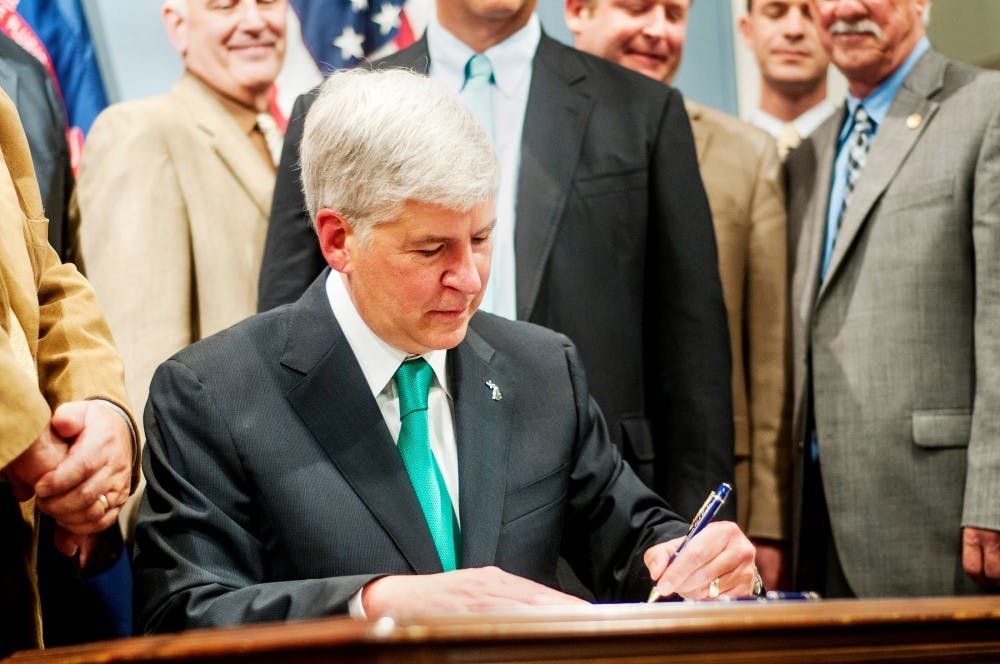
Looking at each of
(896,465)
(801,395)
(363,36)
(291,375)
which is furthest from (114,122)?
(896,465)

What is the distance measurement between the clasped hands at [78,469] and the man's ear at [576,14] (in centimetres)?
179

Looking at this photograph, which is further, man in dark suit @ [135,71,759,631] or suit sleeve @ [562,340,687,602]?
suit sleeve @ [562,340,687,602]

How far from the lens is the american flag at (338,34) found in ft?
10.5

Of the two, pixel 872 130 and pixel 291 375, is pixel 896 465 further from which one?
pixel 291 375

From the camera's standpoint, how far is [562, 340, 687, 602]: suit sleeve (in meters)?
2.15

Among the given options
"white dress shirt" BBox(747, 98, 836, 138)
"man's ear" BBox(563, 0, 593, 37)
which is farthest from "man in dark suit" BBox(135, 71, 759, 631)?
"white dress shirt" BBox(747, 98, 836, 138)

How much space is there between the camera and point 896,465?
A: 9.78ft

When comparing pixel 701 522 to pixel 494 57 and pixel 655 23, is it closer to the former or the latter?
pixel 494 57

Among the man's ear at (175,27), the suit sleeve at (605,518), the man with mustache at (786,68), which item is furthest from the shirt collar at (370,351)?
the man with mustache at (786,68)

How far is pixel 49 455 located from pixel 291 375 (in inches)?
15.6

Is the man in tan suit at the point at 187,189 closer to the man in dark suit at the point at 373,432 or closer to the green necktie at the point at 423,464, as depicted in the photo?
the man in dark suit at the point at 373,432

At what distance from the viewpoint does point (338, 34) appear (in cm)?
325

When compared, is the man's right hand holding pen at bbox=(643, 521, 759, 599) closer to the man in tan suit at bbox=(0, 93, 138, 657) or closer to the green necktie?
the green necktie

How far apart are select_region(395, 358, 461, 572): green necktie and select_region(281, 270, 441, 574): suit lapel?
3cm
